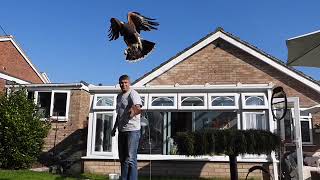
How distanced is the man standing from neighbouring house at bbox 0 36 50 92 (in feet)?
60.4

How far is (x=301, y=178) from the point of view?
10695 mm

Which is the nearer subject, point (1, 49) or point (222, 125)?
point (222, 125)

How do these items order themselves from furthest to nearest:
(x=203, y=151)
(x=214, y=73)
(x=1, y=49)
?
(x=1, y=49) < (x=214, y=73) < (x=203, y=151)

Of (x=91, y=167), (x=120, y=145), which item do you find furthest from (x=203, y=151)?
(x=91, y=167)

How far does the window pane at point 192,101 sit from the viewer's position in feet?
44.0

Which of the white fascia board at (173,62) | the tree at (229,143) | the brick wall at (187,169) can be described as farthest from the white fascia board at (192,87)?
the tree at (229,143)

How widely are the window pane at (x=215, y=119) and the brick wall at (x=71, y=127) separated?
198 inches

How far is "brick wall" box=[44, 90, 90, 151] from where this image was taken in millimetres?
16203

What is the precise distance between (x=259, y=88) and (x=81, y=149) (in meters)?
7.32

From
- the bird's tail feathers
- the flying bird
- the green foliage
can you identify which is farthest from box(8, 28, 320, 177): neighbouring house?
the bird's tail feathers

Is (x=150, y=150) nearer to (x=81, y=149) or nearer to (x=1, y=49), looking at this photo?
(x=81, y=149)

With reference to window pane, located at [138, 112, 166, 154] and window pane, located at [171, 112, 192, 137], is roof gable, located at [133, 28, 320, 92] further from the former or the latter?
window pane, located at [171, 112, 192, 137]

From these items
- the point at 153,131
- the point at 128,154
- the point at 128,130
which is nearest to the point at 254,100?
the point at 153,131

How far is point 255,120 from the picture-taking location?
1275 cm
